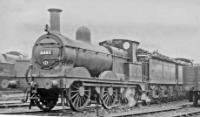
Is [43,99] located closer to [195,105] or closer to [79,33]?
[79,33]

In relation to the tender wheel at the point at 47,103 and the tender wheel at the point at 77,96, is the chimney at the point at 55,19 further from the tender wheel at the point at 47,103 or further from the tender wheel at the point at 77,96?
the tender wheel at the point at 47,103

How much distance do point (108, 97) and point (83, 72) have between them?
5.43 ft

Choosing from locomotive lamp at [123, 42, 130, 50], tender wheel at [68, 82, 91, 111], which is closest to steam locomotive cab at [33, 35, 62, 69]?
tender wheel at [68, 82, 91, 111]

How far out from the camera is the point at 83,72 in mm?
8453

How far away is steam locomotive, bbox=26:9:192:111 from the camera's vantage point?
318 inches

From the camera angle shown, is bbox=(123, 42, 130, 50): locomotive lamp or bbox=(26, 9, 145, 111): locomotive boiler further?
bbox=(123, 42, 130, 50): locomotive lamp

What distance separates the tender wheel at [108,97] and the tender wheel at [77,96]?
2.58 feet

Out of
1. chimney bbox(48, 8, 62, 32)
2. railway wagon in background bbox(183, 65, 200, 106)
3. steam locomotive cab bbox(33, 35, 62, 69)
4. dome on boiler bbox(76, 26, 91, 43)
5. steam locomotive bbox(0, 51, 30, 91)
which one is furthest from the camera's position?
steam locomotive bbox(0, 51, 30, 91)

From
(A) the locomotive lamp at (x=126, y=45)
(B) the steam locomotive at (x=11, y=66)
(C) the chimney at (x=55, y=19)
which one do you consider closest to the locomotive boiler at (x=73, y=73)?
(C) the chimney at (x=55, y=19)

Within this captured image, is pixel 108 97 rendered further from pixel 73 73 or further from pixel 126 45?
pixel 126 45

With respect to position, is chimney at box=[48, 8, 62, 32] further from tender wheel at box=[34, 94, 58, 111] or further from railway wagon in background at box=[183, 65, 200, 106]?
railway wagon in background at box=[183, 65, 200, 106]

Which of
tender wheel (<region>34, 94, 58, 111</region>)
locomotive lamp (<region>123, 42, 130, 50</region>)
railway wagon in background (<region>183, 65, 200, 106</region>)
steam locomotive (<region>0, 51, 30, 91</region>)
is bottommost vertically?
tender wheel (<region>34, 94, 58, 111</region>)

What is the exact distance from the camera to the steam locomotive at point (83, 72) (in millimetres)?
8087

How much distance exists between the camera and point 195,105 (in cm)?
1241
